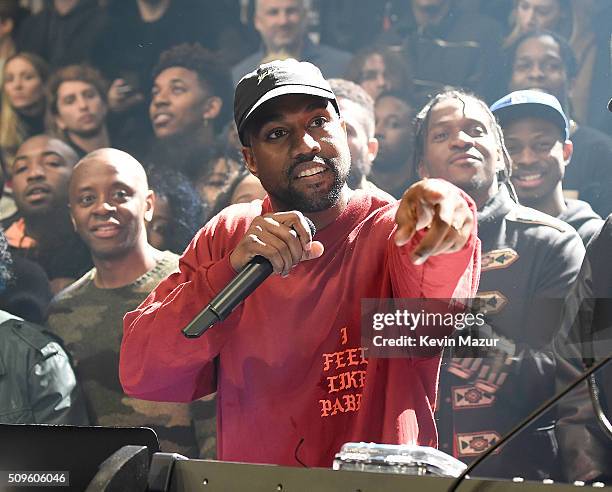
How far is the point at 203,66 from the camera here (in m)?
2.68

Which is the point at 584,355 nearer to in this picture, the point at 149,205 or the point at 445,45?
the point at 445,45

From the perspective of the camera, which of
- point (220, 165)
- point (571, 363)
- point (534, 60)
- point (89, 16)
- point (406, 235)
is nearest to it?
point (406, 235)

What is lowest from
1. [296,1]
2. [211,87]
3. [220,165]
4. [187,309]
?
[187,309]

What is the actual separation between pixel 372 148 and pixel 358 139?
4 cm

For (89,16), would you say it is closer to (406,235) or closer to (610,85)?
(610,85)

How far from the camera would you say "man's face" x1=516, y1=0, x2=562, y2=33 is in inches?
91.4

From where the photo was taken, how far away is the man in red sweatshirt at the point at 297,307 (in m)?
2.11

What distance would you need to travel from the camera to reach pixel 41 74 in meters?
2.85

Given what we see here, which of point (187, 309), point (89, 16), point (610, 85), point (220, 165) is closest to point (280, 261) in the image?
point (187, 309)

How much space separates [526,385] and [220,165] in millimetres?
989

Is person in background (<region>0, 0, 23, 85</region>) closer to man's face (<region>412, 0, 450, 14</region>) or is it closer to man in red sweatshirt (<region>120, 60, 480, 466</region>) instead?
man in red sweatshirt (<region>120, 60, 480, 466</region>)

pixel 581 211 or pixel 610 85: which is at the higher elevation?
pixel 610 85

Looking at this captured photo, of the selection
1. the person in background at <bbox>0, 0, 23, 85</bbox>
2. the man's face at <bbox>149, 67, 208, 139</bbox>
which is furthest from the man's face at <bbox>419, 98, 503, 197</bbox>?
the person in background at <bbox>0, 0, 23, 85</bbox>

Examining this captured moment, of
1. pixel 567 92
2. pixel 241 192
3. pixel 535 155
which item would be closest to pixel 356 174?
pixel 241 192
